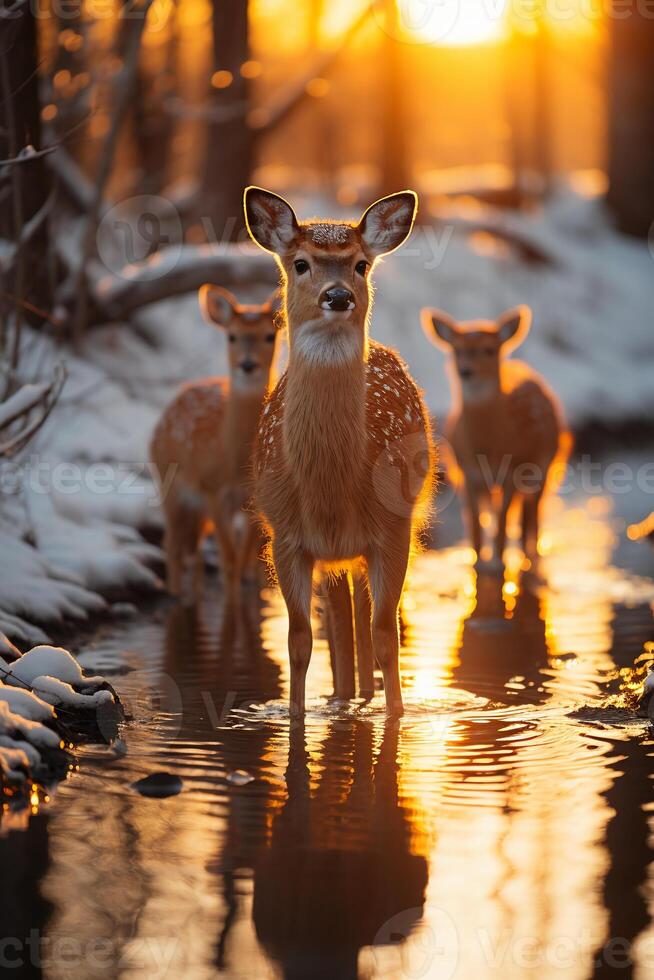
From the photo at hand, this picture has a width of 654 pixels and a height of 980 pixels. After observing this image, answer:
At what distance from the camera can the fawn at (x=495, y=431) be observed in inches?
485

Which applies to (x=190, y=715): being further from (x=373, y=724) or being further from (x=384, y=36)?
(x=384, y=36)

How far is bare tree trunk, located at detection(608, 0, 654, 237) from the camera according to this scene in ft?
84.4

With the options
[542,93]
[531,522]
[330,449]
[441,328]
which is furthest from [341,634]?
[542,93]

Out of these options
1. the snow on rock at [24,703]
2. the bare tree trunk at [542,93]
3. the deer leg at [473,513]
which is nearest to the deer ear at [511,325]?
the deer leg at [473,513]

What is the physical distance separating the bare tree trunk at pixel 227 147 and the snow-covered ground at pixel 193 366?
1.11 metres

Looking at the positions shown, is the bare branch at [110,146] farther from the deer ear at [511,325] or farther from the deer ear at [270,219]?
the deer ear at [270,219]

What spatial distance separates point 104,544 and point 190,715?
12.2 feet

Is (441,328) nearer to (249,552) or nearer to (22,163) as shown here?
(249,552)

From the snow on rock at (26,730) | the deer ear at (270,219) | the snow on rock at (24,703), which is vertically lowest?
the snow on rock at (26,730)

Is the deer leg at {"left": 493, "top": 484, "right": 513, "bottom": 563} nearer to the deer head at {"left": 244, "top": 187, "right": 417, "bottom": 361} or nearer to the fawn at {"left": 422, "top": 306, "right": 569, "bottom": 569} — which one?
the fawn at {"left": 422, "top": 306, "right": 569, "bottom": 569}

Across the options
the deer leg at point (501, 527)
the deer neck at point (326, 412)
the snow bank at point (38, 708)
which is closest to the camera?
the snow bank at point (38, 708)

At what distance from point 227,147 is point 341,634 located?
12590mm

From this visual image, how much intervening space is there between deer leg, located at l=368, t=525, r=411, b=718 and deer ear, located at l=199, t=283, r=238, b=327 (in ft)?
14.2

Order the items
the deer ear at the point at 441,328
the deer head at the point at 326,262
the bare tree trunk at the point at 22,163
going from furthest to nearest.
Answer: the deer ear at the point at 441,328 → the bare tree trunk at the point at 22,163 → the deer head at the point at 326,262
